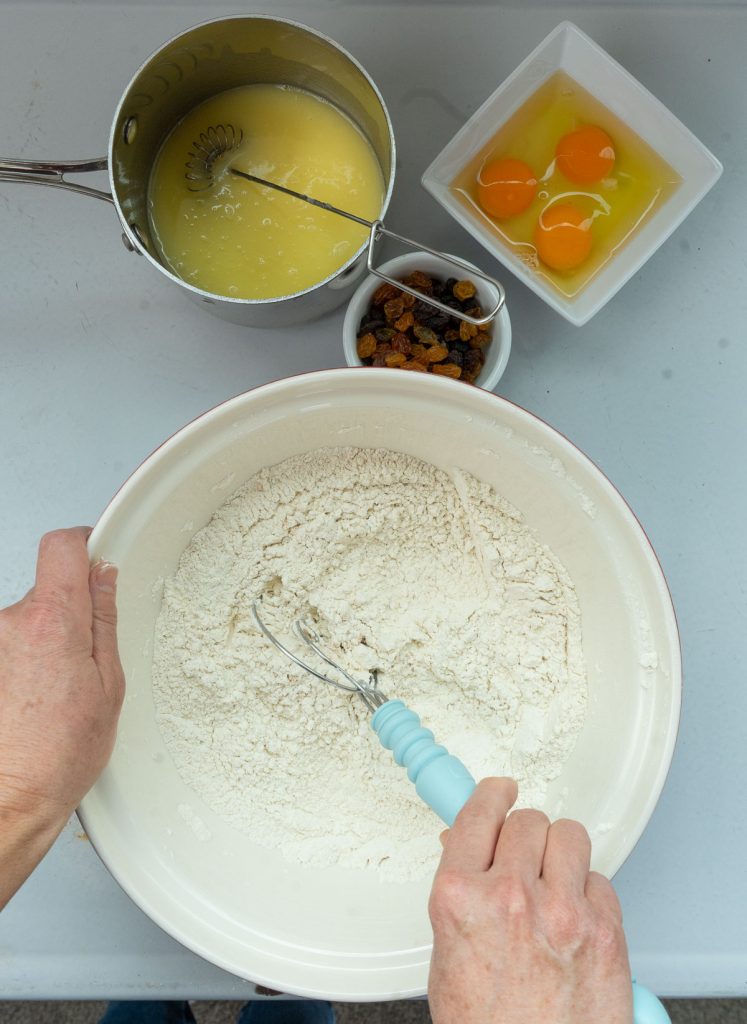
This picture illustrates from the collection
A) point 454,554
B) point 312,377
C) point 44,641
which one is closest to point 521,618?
point 454,554

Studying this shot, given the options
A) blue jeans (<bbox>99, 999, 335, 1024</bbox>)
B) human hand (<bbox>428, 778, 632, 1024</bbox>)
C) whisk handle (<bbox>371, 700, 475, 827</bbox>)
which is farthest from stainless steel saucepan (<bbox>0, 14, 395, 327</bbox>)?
blue jeans (<bbox>99, 999, 335, 1024</bbox>)

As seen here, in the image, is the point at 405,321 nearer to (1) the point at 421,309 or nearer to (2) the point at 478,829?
(1) the point at 421,309

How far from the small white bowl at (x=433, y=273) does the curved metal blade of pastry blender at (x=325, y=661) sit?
24 cm

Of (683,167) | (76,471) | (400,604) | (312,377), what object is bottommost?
(76,471)

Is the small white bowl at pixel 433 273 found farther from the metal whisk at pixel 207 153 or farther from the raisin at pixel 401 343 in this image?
the metal whisk at pixel 207 153

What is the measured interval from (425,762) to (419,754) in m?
0.01

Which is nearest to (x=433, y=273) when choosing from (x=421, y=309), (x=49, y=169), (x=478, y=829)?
(x=421, y=309)

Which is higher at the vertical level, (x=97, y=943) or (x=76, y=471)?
(x=76, y=471)

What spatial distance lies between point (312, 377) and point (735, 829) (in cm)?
60

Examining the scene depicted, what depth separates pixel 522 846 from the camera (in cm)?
53

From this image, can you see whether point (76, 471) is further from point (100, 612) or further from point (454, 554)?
point (454, 554)

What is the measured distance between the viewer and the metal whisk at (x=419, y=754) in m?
0.58

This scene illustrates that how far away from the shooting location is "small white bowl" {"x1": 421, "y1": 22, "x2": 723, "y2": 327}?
29.4 inches

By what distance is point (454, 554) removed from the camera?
752 mm
